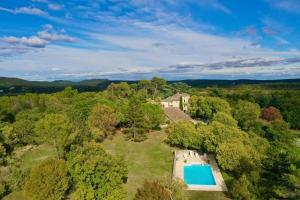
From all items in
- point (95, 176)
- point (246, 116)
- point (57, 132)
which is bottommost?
point (246, 116)

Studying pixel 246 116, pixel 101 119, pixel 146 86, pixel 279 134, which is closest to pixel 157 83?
pixel 146 86

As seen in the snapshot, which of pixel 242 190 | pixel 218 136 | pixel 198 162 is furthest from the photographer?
pixel 198 162

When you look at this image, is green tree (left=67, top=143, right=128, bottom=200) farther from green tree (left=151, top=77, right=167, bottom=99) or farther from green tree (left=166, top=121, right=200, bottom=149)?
green tree (left=151, top=77, right=167, bottom=99)

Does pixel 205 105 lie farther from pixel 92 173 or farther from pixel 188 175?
pixel 92 173

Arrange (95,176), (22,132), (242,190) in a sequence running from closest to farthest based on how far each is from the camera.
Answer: (95,176) → (242,190) → (22,132)

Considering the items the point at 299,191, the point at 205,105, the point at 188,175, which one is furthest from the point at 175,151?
the point at 205,105

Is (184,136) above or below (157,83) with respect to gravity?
below

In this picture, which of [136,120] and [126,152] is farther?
[136,120]

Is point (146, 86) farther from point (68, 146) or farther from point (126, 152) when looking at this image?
point (68, 146)
